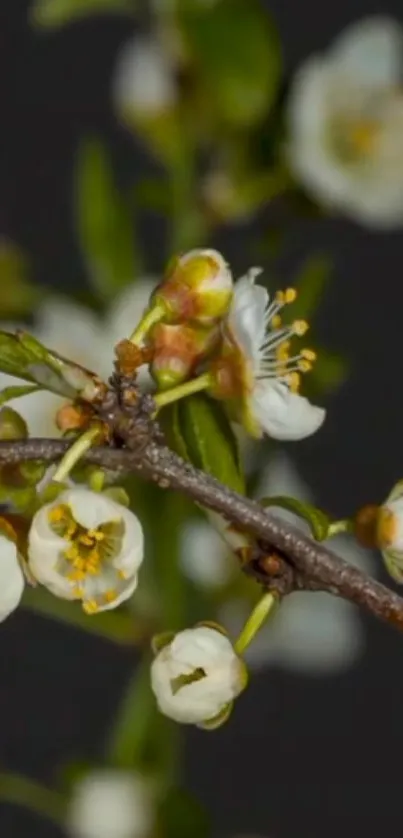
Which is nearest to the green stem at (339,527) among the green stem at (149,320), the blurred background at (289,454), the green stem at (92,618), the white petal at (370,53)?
the green stem at (149,320)

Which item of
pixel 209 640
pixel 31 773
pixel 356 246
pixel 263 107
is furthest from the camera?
pixel 356 246

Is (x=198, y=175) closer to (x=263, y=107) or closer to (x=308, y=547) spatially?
(x=263, y=107)

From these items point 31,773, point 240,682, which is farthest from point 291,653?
point 31,773

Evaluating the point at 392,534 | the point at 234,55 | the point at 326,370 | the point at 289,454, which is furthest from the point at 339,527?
the point at 289,454

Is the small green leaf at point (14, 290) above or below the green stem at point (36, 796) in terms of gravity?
above

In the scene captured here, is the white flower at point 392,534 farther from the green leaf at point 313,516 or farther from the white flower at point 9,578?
the white flower at point 9,578

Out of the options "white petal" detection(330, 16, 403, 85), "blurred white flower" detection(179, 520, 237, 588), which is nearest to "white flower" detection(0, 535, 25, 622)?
"blurred white flower" detection(179, 520, 237, 588)

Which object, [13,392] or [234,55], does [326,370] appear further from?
[13,392]
